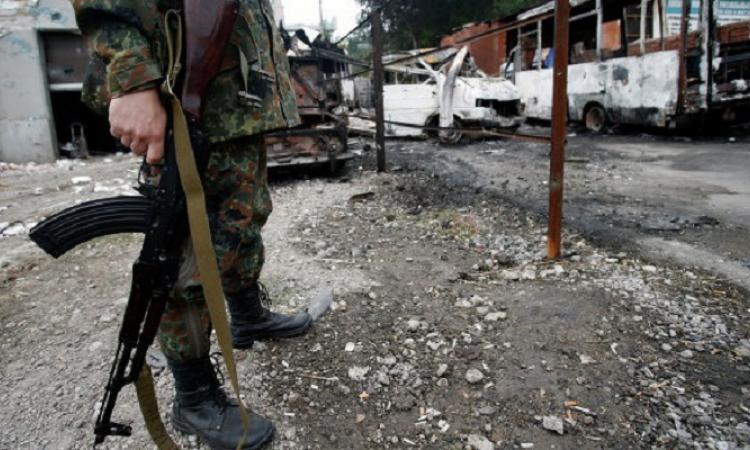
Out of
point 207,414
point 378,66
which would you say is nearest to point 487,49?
point 378,66

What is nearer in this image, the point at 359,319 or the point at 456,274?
the point at 359,319

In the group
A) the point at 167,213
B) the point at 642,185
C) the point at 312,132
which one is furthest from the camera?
the point at 312,132

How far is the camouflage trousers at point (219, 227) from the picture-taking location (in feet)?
4.27

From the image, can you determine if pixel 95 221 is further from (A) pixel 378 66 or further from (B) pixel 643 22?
(B) pixel 643 22

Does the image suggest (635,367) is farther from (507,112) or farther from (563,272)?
(507,112)

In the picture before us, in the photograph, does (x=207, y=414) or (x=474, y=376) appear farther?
(x=474, y=376)

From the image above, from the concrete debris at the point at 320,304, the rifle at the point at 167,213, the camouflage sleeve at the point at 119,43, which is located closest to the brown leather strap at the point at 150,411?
the rifle at the point at 167,213

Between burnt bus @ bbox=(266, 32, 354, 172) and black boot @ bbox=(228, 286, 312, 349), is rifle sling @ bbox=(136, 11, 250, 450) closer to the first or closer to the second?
black boot @ bbox=(228, 286, 312, 349)

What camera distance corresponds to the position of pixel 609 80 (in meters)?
8.38

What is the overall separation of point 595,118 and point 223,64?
916cm

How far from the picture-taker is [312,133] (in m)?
4.97

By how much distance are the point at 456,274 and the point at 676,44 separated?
6.79m

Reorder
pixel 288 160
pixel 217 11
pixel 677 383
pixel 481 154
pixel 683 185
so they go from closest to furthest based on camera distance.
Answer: pixel 217 11, pixel 677 383, pixel 683 185, pixel 288 160, pixel 481 154

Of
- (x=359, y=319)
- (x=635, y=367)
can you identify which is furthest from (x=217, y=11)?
(x=635, y=367)
